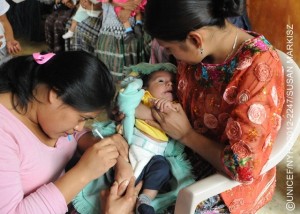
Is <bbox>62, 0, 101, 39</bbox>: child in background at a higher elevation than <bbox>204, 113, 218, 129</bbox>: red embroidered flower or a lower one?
lower

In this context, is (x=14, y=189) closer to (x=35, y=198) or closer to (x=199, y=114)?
(x=35, y=198)

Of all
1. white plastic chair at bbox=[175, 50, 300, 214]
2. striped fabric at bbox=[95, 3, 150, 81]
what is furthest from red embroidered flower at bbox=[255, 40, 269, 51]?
striped fabric at bbox=[95, 3, 150, 81]

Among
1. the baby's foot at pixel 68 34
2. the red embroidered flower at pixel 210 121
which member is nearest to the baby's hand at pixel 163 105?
the red embroidered flower at pixel 210 121

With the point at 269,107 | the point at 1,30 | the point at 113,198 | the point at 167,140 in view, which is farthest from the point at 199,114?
the point at 1,30

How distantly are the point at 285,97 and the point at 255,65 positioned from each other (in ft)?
0.78

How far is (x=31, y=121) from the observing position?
3.62 feet

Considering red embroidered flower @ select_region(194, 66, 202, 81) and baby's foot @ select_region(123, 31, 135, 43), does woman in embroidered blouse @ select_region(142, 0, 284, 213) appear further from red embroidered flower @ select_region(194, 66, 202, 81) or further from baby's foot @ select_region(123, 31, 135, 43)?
baby's foot @ select_region(123, 31, 135, 43)

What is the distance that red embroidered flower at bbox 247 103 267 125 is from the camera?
3.31 feet

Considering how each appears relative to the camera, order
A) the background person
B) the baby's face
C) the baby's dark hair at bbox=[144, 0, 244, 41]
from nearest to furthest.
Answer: the baby's dark hair at bbox=[144, 0, 244, 41]
the baby's face
the background person

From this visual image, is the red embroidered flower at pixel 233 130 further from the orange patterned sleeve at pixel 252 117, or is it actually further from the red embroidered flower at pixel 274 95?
the red embroidered flower at pixel 274 95

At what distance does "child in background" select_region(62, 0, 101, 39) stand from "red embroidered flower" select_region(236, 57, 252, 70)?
7.17 feet

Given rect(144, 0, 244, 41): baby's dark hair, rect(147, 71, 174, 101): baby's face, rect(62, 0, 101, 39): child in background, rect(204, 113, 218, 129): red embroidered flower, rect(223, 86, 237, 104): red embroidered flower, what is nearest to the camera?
A: rect(144, 0, 244, 41): baby's dark hair

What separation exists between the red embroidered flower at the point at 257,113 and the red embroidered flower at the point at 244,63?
0.13 meters

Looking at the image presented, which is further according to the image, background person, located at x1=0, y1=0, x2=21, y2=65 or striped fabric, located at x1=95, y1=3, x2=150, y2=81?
striped fabric, located at x1=95, y1=3, x2=150, y2=81
